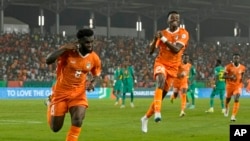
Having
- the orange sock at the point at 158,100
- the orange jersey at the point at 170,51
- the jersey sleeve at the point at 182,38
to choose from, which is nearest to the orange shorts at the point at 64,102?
the orange sock at the point at 158,100

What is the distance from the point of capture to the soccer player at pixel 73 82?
11.5 meters

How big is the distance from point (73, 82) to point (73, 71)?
20 cm

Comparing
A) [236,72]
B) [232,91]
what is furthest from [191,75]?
[236,72]

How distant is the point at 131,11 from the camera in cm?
7381

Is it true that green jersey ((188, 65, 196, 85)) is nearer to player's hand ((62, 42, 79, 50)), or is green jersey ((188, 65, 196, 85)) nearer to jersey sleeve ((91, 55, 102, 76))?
jersey sleeve ((91, 55, 102, 76))

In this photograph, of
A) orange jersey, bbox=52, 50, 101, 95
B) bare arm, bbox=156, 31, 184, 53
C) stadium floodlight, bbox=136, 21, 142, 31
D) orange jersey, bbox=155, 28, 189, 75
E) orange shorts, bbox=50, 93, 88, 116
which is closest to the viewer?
orange jersey, bbox=52, 50, 101, 95

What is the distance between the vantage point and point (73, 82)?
11.8 m

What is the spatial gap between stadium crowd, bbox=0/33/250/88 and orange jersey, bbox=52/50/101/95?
38042 millimetres

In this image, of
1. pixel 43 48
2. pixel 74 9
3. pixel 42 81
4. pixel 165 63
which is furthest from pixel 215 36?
pixel 165 63

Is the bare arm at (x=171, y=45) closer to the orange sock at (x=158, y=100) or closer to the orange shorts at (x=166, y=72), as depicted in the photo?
the orange shorts at (x=166, y=72)

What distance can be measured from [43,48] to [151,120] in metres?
35.9

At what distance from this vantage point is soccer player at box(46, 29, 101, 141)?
11.5 metres

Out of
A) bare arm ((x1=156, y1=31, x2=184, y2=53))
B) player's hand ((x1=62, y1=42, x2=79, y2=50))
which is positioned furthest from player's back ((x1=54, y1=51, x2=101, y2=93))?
bare arm ((x1=156, y1=31, x2=184, y2=53))

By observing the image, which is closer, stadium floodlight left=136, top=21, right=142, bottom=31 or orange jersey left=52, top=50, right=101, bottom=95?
orange jersey left=52, top=50, right=101, bottom=95
